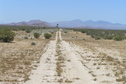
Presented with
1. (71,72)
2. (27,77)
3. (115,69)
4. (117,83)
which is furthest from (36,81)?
(115,69)

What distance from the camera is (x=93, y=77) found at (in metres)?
11.2

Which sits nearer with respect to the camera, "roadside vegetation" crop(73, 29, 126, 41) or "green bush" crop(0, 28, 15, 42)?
"green bush" crop(0, 28, 15, 42)

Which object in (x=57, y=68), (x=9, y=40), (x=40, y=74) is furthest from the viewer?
(x=9, y=40)

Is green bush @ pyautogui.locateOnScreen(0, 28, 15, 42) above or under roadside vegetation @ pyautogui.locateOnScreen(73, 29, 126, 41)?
above

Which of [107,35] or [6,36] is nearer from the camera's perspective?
[6,36]

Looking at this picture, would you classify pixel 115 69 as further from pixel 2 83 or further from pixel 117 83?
pixel 2 83

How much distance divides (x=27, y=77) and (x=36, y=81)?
91cm

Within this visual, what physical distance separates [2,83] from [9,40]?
80.6 ft

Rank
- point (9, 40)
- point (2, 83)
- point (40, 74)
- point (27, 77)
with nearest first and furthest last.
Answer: point (2, 83)
point (27, 77)
point (40, 74)
point (9, 40)

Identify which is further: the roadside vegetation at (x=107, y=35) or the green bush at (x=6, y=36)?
the roadside vegetation at (x=107, y=35)

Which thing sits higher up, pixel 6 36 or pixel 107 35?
pixel 6 36

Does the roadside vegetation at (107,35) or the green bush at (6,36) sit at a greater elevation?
the green bush at (6,36)

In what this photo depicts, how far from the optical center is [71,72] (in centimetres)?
1244

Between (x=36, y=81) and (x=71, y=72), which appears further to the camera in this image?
(x=71, y=72)
